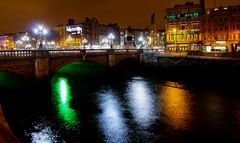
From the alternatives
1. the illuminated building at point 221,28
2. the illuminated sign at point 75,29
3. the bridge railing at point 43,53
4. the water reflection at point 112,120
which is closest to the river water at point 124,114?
the water reflection at point 112,120

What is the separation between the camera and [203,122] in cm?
2558

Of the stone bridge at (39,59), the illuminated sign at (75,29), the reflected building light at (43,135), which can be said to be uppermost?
the illuminated sign at (75,29)

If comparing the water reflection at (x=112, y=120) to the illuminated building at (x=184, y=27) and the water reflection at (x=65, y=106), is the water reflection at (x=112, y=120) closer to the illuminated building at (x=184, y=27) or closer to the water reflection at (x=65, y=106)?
the water reflection at (x=65, y=106)

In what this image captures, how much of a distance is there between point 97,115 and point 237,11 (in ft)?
268

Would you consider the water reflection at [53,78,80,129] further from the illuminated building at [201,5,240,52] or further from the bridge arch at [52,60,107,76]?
the illuminated building at [201,5,240,52]

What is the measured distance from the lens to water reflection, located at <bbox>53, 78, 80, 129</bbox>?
25938 millimetres

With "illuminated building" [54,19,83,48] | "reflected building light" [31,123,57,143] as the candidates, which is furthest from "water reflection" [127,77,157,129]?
"illuminated building" [54,19,83,48]

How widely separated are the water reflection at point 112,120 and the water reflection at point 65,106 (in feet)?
9.03

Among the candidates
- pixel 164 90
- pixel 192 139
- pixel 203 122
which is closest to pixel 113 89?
pixel 164 90

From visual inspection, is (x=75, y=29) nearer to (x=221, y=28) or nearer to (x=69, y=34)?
(x=69, y=34)

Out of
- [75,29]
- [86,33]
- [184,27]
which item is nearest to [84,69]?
[184,27]

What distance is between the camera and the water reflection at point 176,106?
2544 centimetres

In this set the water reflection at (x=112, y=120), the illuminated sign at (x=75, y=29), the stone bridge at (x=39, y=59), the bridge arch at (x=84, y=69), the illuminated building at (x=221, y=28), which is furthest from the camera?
the illuminated sign at (x=75, y=29)

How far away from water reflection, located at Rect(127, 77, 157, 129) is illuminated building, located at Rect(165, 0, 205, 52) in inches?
2542
